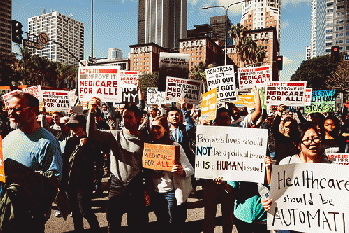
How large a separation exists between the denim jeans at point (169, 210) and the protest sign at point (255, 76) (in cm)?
472

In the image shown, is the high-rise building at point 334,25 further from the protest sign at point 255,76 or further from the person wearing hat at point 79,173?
the person wearing hat at point 79,173

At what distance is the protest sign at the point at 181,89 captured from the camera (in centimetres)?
677

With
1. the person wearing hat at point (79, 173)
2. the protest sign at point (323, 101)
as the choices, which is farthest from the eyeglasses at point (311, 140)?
the protest sign at point (323, 101)

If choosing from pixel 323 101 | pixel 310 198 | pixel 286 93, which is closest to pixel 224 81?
pixel 286 93

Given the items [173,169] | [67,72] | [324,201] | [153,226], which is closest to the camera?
[324,201]

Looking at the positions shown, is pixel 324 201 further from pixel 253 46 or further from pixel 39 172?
pixel 253 46

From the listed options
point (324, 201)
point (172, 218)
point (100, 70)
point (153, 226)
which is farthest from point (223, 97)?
point (324, 201)

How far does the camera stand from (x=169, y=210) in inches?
139

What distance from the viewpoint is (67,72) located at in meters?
59.0

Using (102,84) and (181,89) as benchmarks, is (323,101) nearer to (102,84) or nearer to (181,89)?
(181,89)

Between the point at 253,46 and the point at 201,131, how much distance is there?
60.1 meters

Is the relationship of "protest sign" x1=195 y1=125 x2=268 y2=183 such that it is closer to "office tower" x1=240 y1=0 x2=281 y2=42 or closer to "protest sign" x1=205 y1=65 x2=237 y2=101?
"protest sign" x1=205 y1=65 x2=237 y2=101

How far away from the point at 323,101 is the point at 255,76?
3558 mm

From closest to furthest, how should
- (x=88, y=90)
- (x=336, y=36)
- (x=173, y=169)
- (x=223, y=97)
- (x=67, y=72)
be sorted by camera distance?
(x=173, y=169)
(x=88, y=90)
(x=223, y=97)
(x=67, y=72)
(x=336, y=36)
